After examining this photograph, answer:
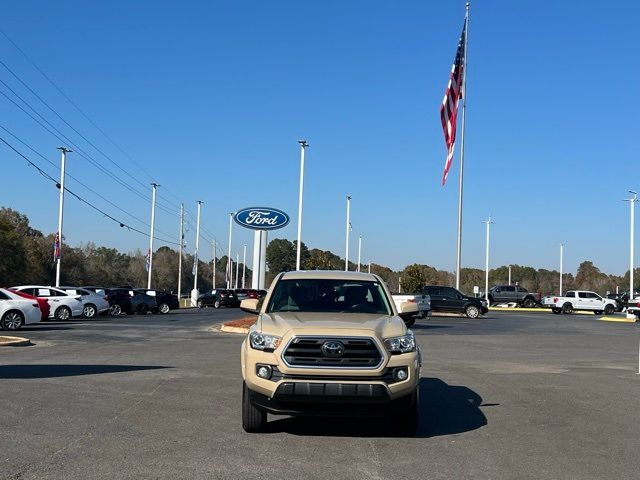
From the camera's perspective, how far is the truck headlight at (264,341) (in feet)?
25.4

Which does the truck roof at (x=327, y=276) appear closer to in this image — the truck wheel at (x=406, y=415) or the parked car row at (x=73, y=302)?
the truck wheel at (x=406, y=415)

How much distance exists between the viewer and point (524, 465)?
710cm

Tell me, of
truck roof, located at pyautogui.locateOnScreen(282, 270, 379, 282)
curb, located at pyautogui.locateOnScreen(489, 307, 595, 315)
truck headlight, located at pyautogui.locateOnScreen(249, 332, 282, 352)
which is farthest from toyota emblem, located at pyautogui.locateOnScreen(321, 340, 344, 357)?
curb, located at pyautogui.locateOnScreen(489, 307, 595, 315)

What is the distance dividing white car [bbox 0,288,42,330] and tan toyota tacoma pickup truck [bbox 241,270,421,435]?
63.1 ft

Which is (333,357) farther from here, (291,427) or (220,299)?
(220,299)

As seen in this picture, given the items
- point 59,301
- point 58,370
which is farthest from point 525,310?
point 58,370

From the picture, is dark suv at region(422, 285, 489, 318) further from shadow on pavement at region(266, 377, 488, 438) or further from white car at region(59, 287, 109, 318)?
shadow on pavement at region(266, 377, 488, 438)

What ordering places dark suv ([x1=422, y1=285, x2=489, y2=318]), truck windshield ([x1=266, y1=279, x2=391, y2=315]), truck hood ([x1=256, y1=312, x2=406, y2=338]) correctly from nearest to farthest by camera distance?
truck hood ([x1=256, y1=312, x2=406, y2=338]), truck windshield ([x1=266, y1=279, x2=391, y2=315]), dark suv ([x1=422, y1=285, x2=489, y2=318])

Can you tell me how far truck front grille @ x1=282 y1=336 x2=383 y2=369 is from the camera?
7598 millimetres

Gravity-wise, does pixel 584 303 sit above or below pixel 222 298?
above

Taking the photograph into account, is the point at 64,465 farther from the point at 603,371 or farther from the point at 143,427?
the point at 603,371

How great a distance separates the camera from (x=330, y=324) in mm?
7867

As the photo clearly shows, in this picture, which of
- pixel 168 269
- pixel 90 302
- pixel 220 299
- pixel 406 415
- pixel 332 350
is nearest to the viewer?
pixel 332 350

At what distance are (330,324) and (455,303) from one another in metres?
37.2
